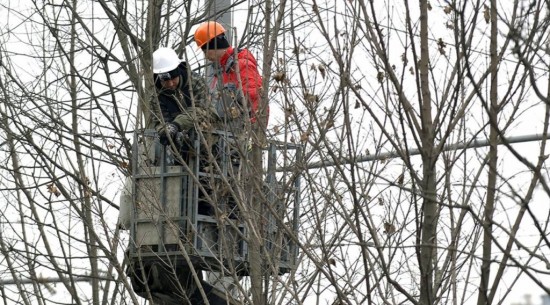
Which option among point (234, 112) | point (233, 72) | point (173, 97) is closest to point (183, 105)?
point (173, 97)

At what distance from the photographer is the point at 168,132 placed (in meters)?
9.48

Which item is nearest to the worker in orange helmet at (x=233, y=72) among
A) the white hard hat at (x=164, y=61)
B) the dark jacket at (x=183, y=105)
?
the dark jacket at (x=183, y=105)

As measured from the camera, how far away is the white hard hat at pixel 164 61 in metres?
10.4

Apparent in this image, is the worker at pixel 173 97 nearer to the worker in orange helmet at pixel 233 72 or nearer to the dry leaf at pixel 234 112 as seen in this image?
the worker in orange helmet at pixel 233 72

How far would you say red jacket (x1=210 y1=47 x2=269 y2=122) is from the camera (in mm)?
9203

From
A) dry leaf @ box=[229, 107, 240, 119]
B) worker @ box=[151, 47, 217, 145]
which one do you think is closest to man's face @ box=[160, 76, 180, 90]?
worker @ box=[151, 47, 217, 145]

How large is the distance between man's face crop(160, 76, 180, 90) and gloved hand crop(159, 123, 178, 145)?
634 millimetres

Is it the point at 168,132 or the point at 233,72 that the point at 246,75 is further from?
the point at 168,132

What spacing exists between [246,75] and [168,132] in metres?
0.67

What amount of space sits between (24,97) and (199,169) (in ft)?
10.6

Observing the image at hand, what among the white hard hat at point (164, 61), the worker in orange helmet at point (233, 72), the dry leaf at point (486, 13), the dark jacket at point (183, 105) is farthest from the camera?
the white hard hat at point (164, 61)

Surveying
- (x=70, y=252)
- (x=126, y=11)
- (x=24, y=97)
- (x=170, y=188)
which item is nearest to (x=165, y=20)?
(x=126, y=11)

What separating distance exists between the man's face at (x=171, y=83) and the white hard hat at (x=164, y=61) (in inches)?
3.5

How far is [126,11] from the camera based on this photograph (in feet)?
42.0
